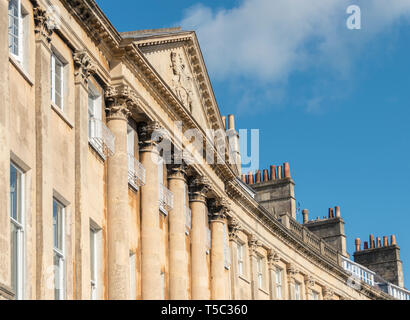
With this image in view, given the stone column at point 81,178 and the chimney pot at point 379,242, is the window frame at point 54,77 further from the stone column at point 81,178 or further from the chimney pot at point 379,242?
the chimney pot at point 379,242

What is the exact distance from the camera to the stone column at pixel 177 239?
107 feet

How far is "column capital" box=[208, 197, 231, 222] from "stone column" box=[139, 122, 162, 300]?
750cm

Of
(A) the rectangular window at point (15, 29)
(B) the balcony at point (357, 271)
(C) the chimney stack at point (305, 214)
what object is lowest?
(A) the rectangular window at point (15, 29)

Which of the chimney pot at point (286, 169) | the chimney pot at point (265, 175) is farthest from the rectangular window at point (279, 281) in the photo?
the chimney pot at point (265, 175)

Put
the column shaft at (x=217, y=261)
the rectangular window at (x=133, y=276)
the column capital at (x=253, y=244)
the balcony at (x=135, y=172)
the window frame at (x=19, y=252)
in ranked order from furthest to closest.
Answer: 1. the column capital at (x=253, y=244)
2. the column shaft at (x=217, y=261)
3. the balcony at (x=135, y=172)
4. the rectangular window at (x=133, y=276)
5. the window frame at (x=19, y=252)

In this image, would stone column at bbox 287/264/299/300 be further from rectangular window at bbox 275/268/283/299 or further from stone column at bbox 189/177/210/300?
stone column at bbox 189/177/210/300

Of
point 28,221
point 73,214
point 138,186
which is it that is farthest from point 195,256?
point 28,221

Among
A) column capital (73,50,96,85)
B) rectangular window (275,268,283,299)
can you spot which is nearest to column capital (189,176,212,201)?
column capital (73,50,96,85)

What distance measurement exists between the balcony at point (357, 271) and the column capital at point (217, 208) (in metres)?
23.2

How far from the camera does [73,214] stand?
24547mm

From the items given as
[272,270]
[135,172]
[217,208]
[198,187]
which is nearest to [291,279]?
[272,270]

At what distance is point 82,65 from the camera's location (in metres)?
26.1

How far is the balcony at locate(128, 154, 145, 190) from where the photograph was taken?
2997 cm

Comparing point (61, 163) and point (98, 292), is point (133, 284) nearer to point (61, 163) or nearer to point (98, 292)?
point (98, 292)
